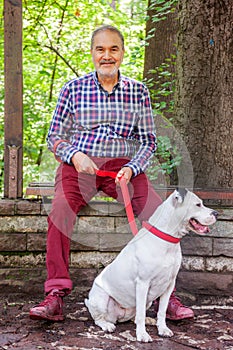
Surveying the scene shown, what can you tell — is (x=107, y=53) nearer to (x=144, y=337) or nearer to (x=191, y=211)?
(x=191, y=211)

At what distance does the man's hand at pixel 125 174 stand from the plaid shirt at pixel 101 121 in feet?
0.46

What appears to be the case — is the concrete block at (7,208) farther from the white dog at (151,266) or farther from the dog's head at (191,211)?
the dog's head at (191,211)

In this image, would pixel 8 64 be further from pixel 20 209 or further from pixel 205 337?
pixel 205 337

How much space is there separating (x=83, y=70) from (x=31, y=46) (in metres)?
1.30


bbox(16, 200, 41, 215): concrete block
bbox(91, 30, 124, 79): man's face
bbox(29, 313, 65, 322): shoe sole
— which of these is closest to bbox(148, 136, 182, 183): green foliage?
bbox(91, 30, 124, 79): man's face

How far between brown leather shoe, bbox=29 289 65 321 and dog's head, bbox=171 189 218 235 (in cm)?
89

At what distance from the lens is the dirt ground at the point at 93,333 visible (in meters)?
2.93

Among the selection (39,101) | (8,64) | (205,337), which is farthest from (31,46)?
(205,337)

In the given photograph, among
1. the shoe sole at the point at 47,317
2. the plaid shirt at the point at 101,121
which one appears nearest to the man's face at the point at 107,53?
the plaid shirt at the point at 101,121

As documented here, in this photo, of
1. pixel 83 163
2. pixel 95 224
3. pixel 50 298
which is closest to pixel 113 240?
pixel 95 224

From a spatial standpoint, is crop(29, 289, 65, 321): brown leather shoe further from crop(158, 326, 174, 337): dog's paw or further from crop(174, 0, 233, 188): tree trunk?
crop(174, 0, 233, 188): tree trunk

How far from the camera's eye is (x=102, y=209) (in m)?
3.99

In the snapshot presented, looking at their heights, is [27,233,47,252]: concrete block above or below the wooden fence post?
below

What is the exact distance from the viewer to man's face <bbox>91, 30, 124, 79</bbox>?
3598mm
